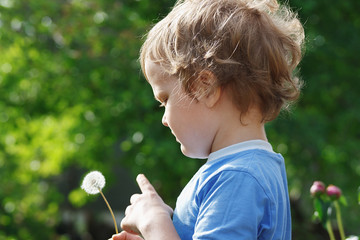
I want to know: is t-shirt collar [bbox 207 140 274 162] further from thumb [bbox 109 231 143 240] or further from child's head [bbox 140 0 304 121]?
thumb [bbox 109 231 143 240]

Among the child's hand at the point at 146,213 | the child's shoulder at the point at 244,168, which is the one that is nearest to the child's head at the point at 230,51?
the child's shoulder at the point at 244,168

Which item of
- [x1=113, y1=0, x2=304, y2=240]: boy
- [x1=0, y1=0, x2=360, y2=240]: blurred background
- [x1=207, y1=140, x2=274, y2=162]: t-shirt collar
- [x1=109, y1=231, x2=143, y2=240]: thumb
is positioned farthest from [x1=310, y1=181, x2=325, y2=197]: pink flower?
[x1=0, y1=0, x2=360, y2=240]: blurred background

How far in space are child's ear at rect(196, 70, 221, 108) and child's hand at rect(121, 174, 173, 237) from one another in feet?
0.85

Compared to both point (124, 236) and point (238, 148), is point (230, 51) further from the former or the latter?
point (124, 236)

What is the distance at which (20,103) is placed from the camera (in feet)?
16.7

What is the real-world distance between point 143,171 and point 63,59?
110cm

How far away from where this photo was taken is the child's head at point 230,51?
3.97 feet

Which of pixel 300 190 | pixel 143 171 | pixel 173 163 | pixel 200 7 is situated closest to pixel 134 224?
pixel 200 7

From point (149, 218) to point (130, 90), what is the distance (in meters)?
3.12

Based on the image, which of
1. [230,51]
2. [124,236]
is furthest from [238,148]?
[124,236]

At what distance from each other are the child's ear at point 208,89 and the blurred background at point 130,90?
9.28 feet

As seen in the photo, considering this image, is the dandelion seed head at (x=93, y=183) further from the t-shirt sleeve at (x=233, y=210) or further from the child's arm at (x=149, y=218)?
the t-shirt sleeve at (x=233, y=210)

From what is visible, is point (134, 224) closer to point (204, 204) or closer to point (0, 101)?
point (204, 204)

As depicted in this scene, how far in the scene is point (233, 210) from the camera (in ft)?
3.52
